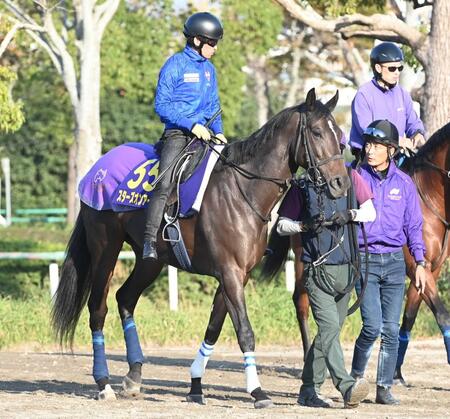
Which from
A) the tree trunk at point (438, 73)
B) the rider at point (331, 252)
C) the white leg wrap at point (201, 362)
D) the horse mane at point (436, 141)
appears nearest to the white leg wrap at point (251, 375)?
the rider at point (331, 252)

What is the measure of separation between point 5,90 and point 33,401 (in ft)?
33.4

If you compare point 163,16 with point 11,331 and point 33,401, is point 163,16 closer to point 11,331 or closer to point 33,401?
point 11,331

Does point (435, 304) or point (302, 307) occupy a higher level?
point (435, 304)

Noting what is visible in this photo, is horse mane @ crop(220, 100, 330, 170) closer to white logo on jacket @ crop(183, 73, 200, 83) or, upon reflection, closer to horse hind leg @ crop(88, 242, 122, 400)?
white logo on jacket @ crop(183, 73, 200, 83)

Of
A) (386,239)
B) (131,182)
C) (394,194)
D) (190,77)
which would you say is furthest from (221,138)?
(386,239)

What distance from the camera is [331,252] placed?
353 inches

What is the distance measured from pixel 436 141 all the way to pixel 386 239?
2.07 meters

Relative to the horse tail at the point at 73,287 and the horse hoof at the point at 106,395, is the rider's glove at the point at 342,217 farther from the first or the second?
the horse tail at the point at 73,287

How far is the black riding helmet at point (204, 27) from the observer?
388 inches

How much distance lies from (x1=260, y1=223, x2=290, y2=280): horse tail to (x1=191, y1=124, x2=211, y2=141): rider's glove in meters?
2.64

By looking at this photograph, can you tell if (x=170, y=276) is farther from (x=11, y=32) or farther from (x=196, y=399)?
(x=196, y=399)

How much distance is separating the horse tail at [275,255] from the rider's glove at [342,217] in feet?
10.7


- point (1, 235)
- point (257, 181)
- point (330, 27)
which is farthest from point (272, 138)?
point (1, 235)

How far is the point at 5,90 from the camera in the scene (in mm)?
19062
